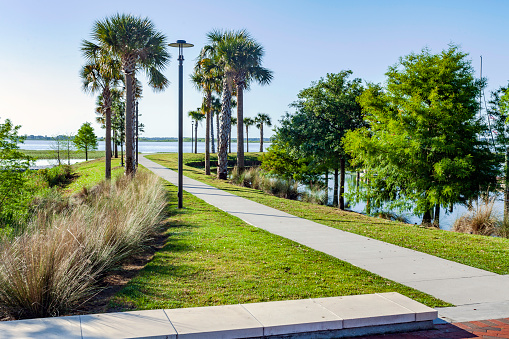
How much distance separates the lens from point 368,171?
852 inches

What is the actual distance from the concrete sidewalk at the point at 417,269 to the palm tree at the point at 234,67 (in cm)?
1595

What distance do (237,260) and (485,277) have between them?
4180 mm

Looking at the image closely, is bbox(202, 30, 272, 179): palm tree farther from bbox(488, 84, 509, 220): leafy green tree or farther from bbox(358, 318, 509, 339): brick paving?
bbox(358, 318, 509, 339): brick paving

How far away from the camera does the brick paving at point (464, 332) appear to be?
4.83 m

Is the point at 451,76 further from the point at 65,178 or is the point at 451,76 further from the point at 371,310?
the point at 65,178

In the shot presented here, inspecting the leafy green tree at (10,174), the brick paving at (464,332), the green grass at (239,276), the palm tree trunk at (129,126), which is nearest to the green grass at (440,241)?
the green grass at (239,276)

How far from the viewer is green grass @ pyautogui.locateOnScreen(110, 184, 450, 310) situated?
19.3ft

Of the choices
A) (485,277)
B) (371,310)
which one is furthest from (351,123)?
(371,310)

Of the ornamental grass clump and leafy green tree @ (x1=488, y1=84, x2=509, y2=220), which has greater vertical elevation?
leafy green tree @ (x1=488, y1=84, x2=509, y2=220)

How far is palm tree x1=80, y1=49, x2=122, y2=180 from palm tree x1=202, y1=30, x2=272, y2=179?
6417mm

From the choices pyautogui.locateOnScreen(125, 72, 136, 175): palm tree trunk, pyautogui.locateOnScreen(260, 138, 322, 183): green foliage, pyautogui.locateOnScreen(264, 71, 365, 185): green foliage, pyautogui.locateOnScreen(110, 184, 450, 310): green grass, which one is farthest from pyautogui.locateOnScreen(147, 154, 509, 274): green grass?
pyautogui.locateOnScreen(260, 138, 322, 183): green foliage

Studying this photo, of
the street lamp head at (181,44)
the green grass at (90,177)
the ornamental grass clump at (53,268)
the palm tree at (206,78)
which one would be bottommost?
the green grass at (90,177)

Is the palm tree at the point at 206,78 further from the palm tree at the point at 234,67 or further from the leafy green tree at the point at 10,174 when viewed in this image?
the leafy green tree at the point at 10,174

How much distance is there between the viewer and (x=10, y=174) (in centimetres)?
1220
